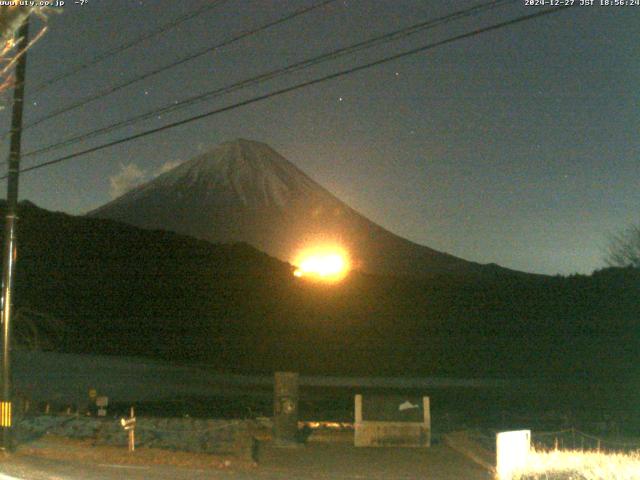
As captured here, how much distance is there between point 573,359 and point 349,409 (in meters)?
35.2

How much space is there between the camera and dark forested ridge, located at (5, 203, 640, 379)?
7394cm

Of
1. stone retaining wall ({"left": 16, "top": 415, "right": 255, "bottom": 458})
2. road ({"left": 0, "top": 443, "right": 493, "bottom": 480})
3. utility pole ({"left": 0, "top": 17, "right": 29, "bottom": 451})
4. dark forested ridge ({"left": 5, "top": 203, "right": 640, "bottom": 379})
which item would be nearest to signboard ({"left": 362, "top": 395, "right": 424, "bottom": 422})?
road ({"left": 0, "top": 443, "right": 493, "bottom": 480})

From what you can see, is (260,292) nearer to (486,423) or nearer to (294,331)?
(294,331)

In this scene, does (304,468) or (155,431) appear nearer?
(304,468)

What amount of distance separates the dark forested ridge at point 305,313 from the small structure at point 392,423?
4518 cm

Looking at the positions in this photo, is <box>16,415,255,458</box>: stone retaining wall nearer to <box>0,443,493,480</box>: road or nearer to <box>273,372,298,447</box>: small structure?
<box>273,372,298,447</box>: small structure

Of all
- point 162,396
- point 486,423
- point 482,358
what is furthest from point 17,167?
point 482,358

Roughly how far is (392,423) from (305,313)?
6583 cm

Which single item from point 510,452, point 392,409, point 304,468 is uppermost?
point 510,452

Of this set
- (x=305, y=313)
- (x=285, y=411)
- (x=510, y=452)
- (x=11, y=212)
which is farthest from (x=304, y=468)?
(x=305, y=313)

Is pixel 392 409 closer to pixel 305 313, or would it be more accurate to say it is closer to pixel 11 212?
pixel 11 212

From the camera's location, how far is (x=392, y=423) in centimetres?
2383

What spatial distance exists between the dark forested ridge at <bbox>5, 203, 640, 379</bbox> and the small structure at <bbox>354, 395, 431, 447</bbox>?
148 ft

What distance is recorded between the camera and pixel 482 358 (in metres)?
74.8
